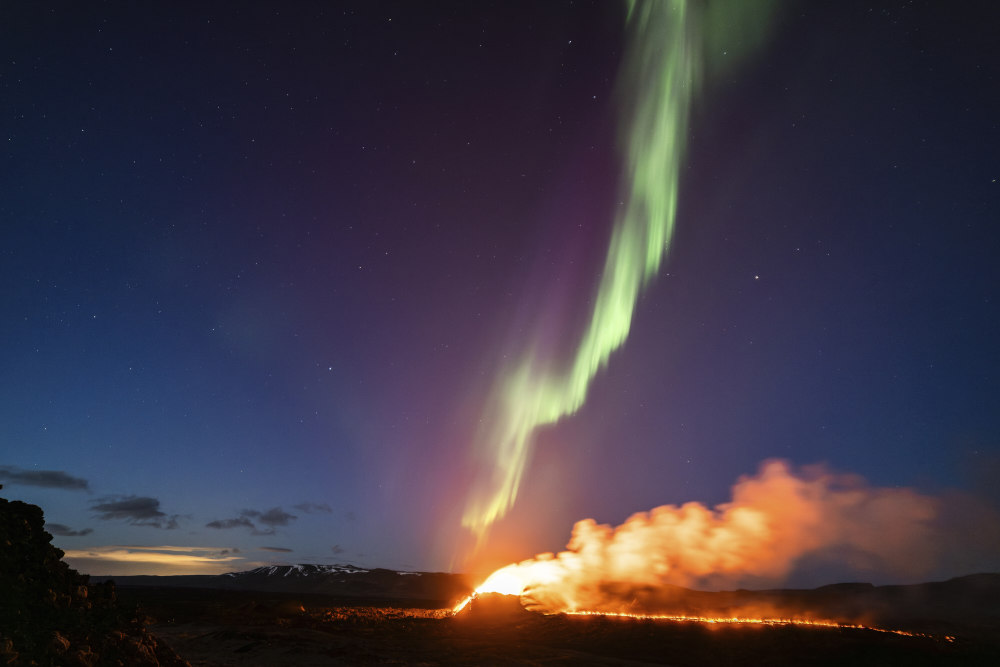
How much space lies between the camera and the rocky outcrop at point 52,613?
15242 millimetres

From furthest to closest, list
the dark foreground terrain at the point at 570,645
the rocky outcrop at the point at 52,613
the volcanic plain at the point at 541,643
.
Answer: the volcanic plain at the point at 541,643 < the dark foreground terrain at the point at 570,645 < the rocky outcrop at the point at 52,613

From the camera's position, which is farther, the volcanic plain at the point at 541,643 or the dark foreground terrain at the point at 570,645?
the volcanic plain at the point at 541,643

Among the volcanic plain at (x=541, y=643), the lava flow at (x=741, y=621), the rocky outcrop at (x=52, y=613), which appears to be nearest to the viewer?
the rocky outcrop at (x=52, y=613)

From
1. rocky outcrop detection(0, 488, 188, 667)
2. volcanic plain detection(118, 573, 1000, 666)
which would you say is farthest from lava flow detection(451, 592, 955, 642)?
rocky outcrop detection(0, 488, 188, 667)

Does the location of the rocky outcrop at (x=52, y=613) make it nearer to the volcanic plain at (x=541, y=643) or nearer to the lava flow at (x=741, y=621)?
the volcanic plain at (x=541, y=643)

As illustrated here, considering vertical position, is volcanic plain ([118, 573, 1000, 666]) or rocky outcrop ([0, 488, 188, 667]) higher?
rocky outcrop ([0, 488, 188, 667])

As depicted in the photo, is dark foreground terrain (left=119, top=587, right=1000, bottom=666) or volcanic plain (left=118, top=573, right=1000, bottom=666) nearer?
dark foreground terrain (left=119, top=587, right=1000, bottom=666)

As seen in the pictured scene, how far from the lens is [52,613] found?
1761 cm

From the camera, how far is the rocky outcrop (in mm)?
15242

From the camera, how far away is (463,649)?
42875mm

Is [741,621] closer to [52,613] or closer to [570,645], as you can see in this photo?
[570,645]

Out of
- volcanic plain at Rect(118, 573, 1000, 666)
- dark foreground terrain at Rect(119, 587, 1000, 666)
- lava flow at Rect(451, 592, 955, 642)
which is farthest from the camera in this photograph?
lava flow at Rect(451, 592, 955, 642)

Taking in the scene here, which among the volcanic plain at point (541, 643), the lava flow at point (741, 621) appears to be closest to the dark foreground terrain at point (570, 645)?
the volcanic plain at point (541, 643)

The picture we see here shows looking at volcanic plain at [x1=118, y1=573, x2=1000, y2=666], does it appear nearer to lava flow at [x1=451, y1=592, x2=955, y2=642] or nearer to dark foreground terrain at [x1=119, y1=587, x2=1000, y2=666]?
dark foreground terrain at [x1=119, y1=587, x2=1000, y2=666]
